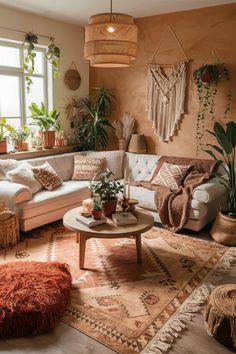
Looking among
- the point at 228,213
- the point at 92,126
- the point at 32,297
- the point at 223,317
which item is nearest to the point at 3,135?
the point at 92,126

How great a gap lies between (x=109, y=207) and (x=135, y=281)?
71cm

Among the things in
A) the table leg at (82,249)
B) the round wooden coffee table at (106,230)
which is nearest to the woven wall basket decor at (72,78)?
the round wooden coffee table at (106,230)

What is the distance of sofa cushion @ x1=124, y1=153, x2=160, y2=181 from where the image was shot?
4.70 m

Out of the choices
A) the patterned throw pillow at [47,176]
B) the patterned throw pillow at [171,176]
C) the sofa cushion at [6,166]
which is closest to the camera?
the sofa cushion at [6,166]

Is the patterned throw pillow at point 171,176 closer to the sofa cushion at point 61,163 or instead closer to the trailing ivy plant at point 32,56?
the sofa cushion at point 61,163

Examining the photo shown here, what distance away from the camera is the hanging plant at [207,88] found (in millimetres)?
4199

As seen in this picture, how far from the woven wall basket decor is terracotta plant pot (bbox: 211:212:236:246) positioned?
10.3ft

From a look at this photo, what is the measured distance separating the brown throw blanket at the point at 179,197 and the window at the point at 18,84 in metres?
2.14

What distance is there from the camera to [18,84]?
4.66 metres

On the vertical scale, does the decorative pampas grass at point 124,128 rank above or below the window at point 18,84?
below

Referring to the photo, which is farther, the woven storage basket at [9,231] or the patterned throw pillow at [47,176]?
the patterned throw pillow at [47,176]

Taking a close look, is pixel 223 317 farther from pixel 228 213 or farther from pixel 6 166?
pixel 6 166

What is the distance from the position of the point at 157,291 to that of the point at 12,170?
2284mm

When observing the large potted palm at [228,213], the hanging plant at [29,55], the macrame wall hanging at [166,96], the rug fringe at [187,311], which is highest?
the hanging plant at [29,55]
